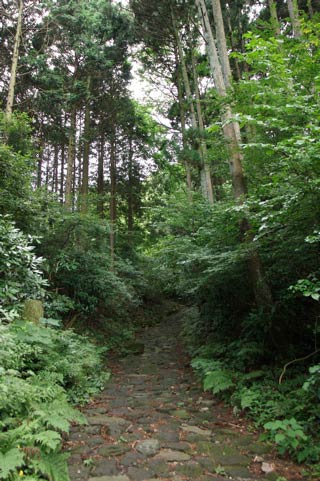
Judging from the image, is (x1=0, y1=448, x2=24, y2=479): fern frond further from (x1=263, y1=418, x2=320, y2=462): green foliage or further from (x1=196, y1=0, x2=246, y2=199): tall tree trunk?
(x1=196, y1=0, x2=246, y2=199): tall tree trunk

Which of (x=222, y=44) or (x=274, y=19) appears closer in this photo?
(x=274, y=19)

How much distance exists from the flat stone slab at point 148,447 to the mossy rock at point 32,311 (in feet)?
9.32

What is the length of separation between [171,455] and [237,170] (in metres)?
5.14

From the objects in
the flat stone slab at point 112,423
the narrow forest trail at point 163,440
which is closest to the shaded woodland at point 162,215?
the narrow forest trail at point 163,440

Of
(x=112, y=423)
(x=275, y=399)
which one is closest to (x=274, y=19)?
(x=275, y=399)

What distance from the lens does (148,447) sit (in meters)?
3.36

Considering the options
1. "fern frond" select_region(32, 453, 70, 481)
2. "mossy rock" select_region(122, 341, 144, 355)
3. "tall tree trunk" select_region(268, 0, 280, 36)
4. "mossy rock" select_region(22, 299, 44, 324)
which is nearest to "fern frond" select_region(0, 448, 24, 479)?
"fern frond" select_region(32, 453, 70, 481)

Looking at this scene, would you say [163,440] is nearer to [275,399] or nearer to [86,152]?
[275,399]

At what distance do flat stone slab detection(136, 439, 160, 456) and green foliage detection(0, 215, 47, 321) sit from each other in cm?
272

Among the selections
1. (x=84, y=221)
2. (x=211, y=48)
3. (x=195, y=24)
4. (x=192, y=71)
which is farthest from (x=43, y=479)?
(x=192, y=71)

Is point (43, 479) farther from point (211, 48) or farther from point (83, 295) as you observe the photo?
point (211, 48)

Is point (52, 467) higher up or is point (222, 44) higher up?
point (222, 44)

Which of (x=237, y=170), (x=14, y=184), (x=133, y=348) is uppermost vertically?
(x=14, y=184)

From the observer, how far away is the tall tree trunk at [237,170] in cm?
573
